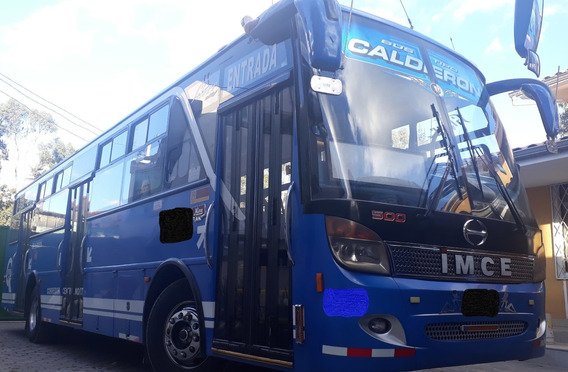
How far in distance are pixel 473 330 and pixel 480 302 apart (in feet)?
0.65

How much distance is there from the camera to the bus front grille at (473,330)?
3.89 m

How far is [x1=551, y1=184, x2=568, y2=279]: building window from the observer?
10.8 m

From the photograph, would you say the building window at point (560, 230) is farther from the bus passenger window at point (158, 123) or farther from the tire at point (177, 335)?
the tire at point (177, 335)

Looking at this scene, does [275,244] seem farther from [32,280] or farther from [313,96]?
[32,280]

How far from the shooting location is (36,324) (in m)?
10.2

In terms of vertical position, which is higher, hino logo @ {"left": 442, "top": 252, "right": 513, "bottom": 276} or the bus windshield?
the bus windshield

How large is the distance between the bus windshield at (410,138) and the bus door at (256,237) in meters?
0.44

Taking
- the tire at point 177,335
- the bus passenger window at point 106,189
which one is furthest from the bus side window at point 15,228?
the tire at point 177,335

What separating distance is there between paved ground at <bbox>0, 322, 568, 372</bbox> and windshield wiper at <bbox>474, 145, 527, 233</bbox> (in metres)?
2.20

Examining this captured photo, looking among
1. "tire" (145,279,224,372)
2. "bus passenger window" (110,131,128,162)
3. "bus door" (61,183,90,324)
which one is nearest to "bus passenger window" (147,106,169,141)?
"bus passenger window" (110,131,128,162)

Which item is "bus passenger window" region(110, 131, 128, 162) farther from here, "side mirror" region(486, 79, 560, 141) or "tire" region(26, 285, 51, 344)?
"side mirror" region(486, 79, 560, 141)

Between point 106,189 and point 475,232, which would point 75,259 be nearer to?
point 106,189

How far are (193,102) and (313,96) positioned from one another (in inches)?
83.2

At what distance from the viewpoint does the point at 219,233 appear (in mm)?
4945
